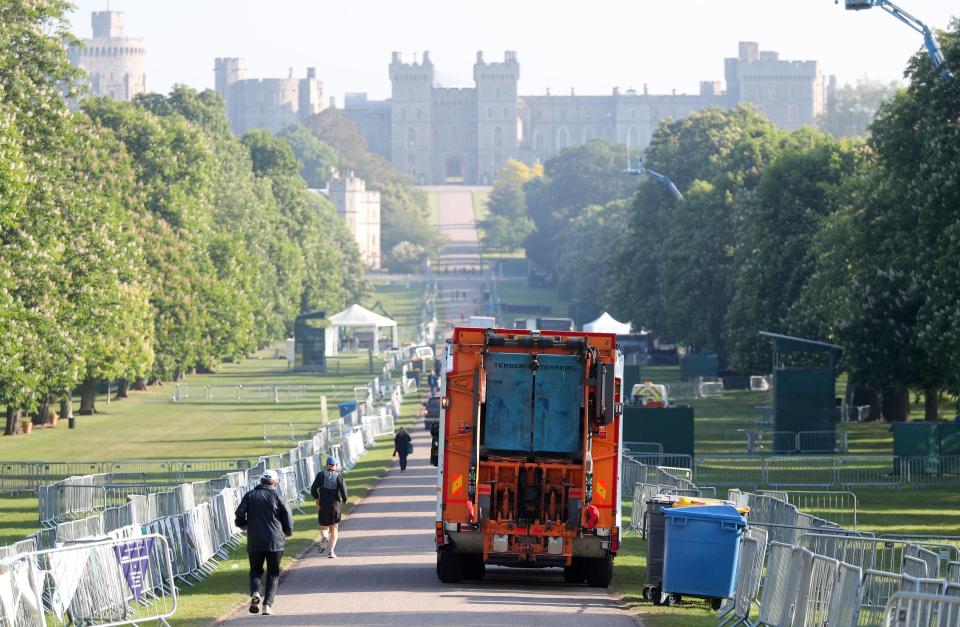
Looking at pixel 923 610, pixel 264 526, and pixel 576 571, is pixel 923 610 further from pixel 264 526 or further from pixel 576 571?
pixel 576 571

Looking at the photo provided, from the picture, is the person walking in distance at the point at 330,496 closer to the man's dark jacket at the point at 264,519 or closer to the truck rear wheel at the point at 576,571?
the truck rear wheel at the point at 576,571

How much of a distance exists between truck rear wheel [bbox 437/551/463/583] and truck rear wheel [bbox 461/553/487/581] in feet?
0.37

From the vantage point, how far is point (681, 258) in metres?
85.2

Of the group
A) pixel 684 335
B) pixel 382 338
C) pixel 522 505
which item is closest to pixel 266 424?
pixel 684 335

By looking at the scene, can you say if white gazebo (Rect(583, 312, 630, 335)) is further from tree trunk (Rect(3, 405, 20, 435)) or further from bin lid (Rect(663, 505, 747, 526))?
bin lid (Rect(663, 505, 747, 526))

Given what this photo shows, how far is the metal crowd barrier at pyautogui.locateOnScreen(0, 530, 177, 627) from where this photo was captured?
16.7 meters

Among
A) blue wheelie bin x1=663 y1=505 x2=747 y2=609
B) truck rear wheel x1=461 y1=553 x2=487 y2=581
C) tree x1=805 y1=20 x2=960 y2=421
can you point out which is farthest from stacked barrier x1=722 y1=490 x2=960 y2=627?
tree x1=805 y1=20 x2=960 y2=421

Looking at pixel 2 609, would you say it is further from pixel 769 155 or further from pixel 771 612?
pixel 769 155

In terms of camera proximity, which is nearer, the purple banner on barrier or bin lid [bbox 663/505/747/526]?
the purple banner on barrier

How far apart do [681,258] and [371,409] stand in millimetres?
22311

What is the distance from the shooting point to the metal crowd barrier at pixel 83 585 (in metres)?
16.7

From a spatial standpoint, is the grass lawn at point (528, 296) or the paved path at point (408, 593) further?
the grass lawn at point (528, 296)

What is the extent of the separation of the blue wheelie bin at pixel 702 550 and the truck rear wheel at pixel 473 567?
306 cm

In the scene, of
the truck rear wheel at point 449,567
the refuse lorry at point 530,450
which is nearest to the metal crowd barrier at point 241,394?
the truck rear wheel at point 449,567
